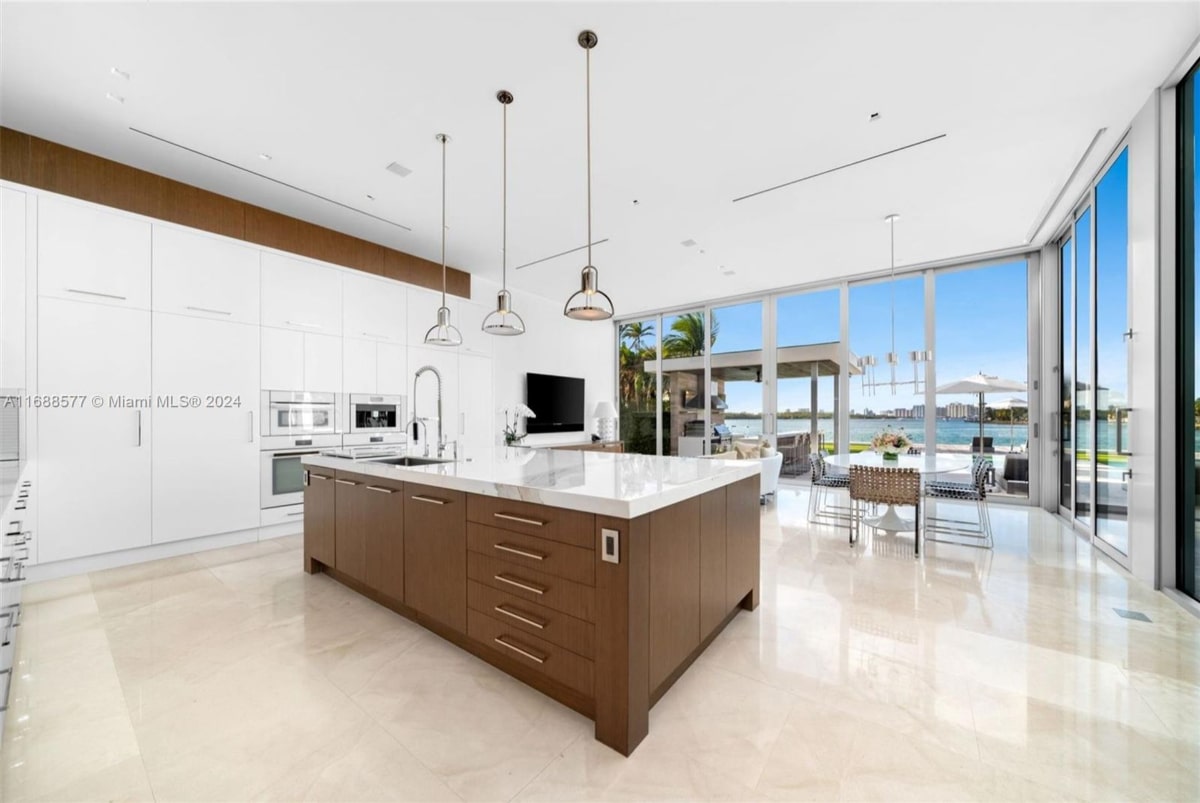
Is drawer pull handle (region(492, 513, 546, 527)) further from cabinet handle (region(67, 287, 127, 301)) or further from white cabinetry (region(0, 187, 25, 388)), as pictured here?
cabinet handle (region(67, 287, 127, 301))

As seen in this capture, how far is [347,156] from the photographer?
324cm

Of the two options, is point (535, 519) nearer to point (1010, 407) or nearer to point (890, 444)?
point (890, 444)

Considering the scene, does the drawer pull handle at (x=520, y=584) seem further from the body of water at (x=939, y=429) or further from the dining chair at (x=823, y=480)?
the body of water at (x=939, y=429)


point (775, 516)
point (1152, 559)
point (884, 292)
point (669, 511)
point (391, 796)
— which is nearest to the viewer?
point (391, 796)

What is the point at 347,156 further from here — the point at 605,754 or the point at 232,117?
the point at 605,754

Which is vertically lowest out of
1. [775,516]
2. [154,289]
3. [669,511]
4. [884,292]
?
[775,516]

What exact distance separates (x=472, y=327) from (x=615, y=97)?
3.58 meters

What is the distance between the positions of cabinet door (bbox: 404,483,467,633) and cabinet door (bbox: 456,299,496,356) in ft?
11.5

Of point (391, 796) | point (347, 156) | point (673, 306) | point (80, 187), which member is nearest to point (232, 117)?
point (347, 156)

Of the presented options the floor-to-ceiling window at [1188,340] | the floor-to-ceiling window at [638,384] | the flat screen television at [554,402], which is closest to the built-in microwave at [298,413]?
the flat screen television at [554,402]

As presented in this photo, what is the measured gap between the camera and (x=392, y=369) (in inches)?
187

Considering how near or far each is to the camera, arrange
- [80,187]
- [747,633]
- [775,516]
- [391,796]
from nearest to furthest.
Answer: [391,796] < [747,633] < [80,187] < [775,516]

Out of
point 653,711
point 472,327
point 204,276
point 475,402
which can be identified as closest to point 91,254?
point 204,276

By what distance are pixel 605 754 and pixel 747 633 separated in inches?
42.5
